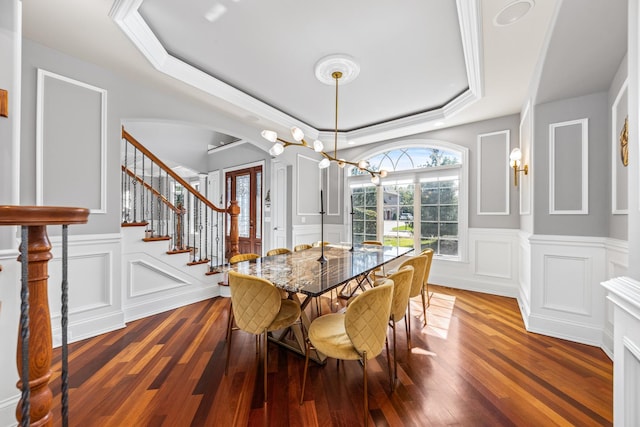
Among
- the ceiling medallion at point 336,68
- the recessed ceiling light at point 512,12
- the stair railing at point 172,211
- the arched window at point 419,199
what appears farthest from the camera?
the arched window at point 419,199

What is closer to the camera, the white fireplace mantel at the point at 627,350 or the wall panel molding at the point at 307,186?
the white fireplace mantel at the point at 627,350

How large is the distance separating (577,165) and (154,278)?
4.77 metres

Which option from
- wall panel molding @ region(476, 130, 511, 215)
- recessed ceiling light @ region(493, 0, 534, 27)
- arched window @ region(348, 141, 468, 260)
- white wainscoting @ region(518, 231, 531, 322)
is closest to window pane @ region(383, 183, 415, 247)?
arched window @ region(348, 141, 468, 260)

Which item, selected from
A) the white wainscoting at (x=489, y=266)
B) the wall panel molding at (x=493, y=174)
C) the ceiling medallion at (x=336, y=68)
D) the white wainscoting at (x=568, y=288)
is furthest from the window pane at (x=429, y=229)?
the ceiling medallion at (x=336, y=68)

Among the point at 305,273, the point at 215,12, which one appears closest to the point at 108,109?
the point at 215,12

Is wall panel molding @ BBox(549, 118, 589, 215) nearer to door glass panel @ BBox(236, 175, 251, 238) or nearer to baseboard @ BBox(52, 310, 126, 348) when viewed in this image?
baseboard @ BBox(52, 310, 126, 348)

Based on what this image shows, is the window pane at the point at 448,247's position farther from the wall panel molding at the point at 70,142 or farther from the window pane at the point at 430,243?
the wall panel molding at the point at 70,142

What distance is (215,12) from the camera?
6.81ft

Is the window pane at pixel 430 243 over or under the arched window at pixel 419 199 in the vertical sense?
under

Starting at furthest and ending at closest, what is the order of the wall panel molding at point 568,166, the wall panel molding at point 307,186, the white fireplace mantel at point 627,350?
1. the wall panel molding at point 307,186
2. the wall panel molding at point 568,166
3. the white fireplace mantel at point 627,350

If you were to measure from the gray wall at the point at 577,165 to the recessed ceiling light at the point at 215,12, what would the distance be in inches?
126

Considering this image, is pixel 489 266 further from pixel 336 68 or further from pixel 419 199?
pixel 336 68

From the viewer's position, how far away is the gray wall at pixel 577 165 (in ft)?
8.05

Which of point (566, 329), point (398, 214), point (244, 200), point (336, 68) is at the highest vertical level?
point (336, 68)
